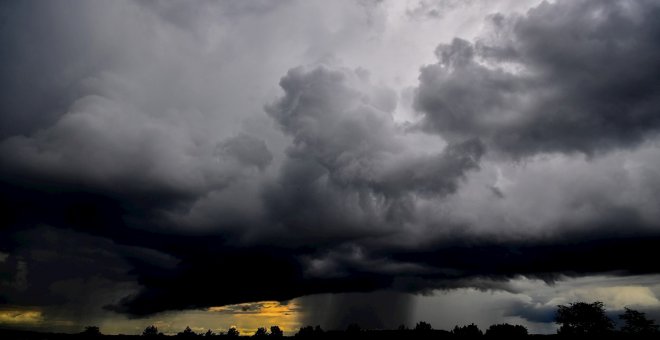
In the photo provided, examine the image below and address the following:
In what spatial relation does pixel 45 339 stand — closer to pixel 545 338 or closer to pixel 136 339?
pixel 136 339

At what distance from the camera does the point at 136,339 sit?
179m

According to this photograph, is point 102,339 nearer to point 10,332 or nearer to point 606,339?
point 10,332

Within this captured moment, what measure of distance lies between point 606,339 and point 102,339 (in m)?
221

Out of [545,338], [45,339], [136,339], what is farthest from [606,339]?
[45,339]

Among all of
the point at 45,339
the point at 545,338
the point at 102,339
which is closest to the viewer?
the point at 45,339

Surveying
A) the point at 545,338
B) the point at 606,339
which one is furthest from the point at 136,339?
the point at 606,339

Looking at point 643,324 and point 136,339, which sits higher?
point 136,339

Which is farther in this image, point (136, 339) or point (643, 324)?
point (643, 324)

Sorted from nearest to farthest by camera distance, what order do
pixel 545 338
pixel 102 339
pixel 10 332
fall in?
1. pixel 10 332
2. pixel 545 338
3. pixel 102 339

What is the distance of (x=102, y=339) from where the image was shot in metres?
194

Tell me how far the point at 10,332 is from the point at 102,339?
59.7m

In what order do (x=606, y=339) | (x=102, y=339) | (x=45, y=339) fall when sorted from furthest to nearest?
(x=102, y=339) < (x=606, y=339) < (x=45, y=339)

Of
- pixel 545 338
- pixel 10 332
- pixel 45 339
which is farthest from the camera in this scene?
pixel 545 338

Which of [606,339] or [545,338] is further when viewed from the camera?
[606,339]
